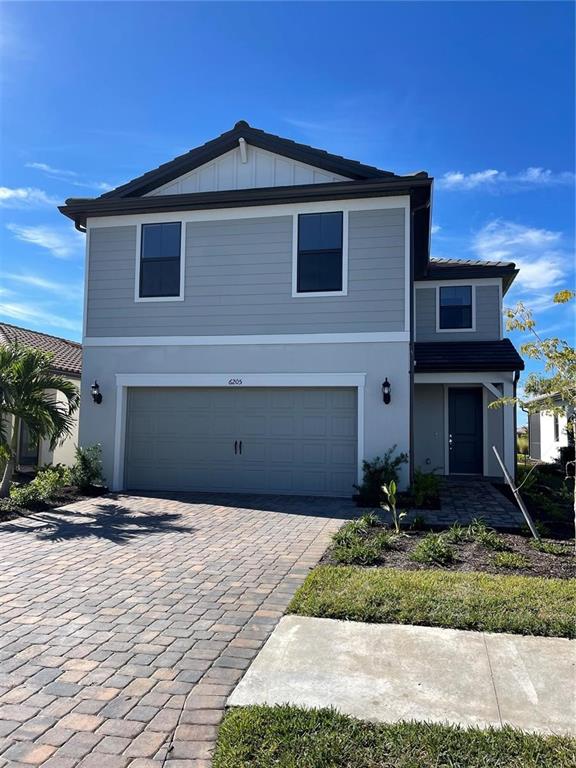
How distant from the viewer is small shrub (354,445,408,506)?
33.2 feet

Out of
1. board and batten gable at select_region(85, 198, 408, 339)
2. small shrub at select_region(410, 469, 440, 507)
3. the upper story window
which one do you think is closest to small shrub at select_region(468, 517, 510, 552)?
small shrub at select_region(410, 469, 440, 507)

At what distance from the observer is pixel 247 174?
38.6ft

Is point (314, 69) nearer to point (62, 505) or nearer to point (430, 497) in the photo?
point (430, 497)

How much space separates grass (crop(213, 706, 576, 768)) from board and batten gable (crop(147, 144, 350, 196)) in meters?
10.2

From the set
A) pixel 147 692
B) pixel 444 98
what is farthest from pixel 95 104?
pixel 147 692

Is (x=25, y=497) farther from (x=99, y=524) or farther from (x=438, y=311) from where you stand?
(x=438, y=311)

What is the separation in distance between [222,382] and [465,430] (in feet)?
24.4

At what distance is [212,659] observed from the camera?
12.5ft

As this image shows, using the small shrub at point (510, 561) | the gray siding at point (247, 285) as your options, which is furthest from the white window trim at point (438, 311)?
the small shrub at point (510, 561)

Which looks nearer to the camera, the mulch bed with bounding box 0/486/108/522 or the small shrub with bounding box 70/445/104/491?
the mulch bed with bounding box 0/486/108/522

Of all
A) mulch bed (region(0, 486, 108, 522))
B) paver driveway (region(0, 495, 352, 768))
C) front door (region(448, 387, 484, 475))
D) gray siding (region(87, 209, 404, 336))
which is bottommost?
paver driveway (region(0, 495, 352, 768))

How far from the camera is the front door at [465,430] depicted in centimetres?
1505

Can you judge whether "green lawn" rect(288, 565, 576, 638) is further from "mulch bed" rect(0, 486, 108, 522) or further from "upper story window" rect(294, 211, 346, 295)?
"upper story window" rect(294, 211, 346, 295)

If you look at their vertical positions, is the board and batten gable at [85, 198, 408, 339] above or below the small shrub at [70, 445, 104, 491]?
above
